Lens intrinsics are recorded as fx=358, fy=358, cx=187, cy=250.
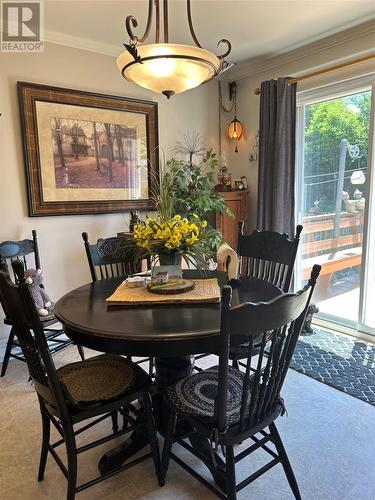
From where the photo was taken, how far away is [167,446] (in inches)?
64.3

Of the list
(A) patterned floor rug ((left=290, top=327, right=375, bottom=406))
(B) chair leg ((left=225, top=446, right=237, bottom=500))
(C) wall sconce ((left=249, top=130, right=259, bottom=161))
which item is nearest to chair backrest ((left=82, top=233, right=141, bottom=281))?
(B) chair leg ((left=225, top=446, right=237, bottom=500))

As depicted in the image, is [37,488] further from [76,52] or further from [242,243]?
[76,52]

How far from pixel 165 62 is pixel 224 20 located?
1586 mm

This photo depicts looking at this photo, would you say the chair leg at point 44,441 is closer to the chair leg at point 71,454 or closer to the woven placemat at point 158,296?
the chair leg at point 71,454

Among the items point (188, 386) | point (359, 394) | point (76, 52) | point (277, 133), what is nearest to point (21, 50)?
point (76, 52)

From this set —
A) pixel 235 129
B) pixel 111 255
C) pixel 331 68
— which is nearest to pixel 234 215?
pixel 235 129

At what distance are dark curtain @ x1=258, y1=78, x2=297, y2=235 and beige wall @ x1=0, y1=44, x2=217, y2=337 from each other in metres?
0.89

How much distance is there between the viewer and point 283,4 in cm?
260

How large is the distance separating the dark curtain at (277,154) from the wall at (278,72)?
219mm

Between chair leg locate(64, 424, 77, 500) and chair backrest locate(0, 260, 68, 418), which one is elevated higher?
chair backrest locate(0, 260, 68, 418)

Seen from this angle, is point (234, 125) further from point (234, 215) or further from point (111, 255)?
point (111, 255)

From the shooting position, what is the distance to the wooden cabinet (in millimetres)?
3900

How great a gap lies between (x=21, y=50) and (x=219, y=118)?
212 centimetres

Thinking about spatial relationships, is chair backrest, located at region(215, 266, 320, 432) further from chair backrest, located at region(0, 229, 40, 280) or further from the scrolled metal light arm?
chair backrest, located at region(0, 229, 40, 280)
